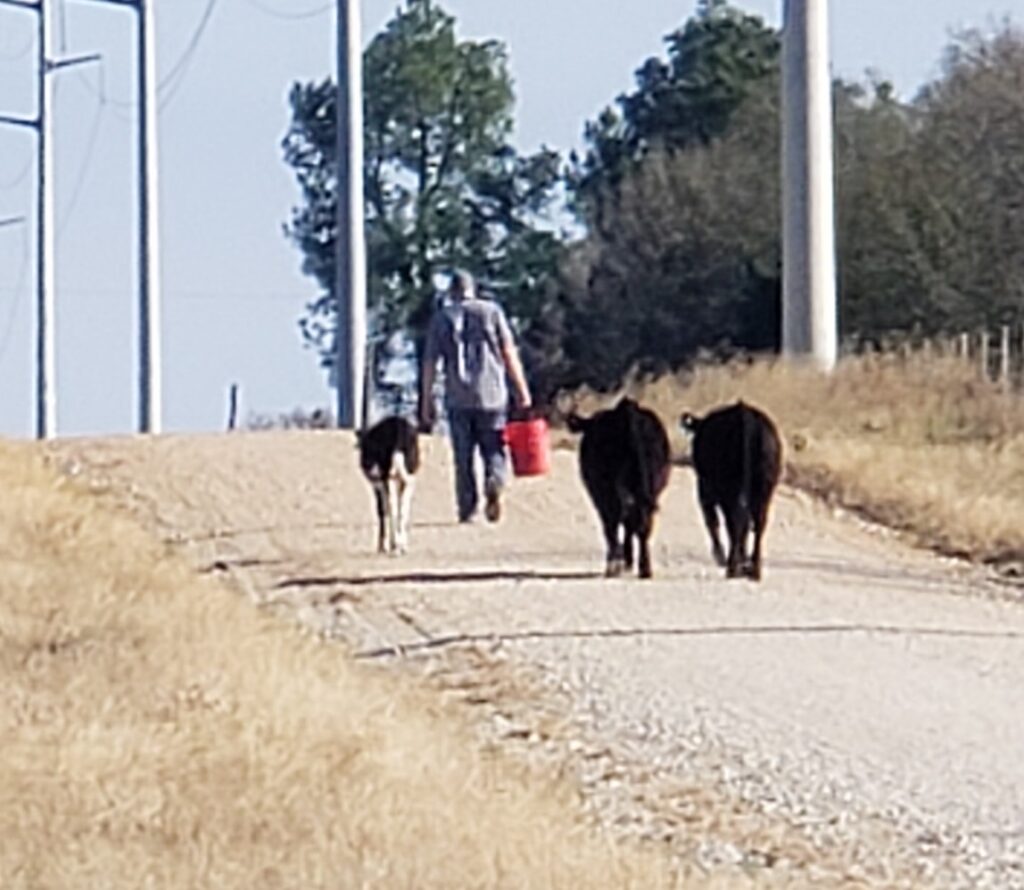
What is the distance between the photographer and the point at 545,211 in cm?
7300

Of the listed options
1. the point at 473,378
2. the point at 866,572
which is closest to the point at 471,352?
the point at 473,378

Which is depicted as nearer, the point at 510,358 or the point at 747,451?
the point at 747,451

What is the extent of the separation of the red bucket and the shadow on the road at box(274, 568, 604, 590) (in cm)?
447

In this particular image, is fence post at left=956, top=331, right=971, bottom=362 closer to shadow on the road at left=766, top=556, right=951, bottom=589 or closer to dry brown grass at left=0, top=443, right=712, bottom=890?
shadow on the road at left=766, top=556, right=951, bottom=589

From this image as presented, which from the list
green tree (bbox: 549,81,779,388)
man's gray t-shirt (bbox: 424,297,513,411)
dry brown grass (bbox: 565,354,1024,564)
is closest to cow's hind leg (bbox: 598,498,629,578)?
man's gray t-shirt (bbox: 424,297,513,411)

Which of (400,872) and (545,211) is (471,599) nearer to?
(400,872)

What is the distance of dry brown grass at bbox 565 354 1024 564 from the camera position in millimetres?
25688

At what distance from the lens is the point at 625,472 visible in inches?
770

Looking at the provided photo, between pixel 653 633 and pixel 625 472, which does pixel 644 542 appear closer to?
pixel 625 472

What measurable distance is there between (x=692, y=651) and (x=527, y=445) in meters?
8.48

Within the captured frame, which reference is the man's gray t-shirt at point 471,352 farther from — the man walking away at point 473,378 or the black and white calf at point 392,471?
the black and white calf at point 392,471

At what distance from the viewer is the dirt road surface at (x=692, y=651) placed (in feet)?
40.8

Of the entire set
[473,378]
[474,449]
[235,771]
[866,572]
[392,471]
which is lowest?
[235,771]

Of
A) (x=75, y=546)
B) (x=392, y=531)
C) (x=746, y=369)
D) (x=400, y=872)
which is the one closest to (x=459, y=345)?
(x=392, y=531)
